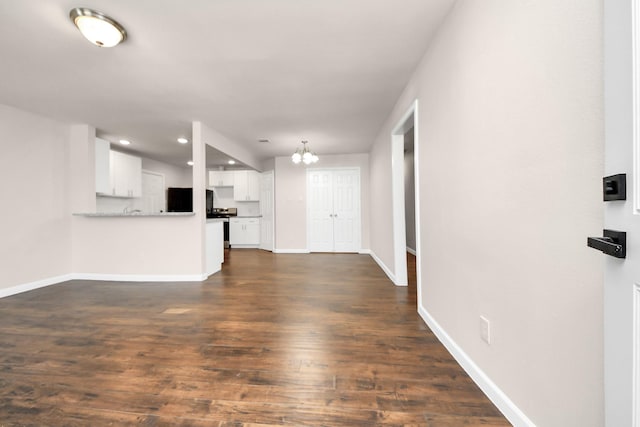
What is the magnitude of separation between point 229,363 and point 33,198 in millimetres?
4021

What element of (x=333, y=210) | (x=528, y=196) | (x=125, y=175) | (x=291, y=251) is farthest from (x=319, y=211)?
(x=528, y=196)

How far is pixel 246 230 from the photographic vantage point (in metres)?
7.26

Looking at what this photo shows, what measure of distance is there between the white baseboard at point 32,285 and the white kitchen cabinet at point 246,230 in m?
3.57

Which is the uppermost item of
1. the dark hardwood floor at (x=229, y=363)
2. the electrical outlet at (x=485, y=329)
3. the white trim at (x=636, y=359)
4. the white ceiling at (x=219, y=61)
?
the white ceiling at (x=219, y=61)

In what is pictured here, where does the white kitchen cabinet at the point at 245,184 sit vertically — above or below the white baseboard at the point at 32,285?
above

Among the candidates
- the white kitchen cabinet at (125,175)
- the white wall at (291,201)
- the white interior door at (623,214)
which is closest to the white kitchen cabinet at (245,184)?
the white wall at (291,201)

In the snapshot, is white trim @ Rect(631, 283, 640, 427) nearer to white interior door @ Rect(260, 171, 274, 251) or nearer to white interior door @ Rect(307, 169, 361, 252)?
white interior door @ Rect(307, 169, 361, 252)

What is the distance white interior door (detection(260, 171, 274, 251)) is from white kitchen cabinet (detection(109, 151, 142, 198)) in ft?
9.11

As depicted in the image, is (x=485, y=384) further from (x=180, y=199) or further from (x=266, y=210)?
(x=180, y=199)

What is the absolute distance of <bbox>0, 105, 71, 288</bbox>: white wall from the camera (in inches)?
132

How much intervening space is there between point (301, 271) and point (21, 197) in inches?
158

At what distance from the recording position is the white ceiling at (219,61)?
1772mm

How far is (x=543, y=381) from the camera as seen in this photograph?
3.48 feet

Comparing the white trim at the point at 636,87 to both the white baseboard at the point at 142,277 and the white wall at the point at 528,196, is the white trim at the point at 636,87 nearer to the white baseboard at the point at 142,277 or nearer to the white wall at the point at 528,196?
the white wall at the point at 528,196
